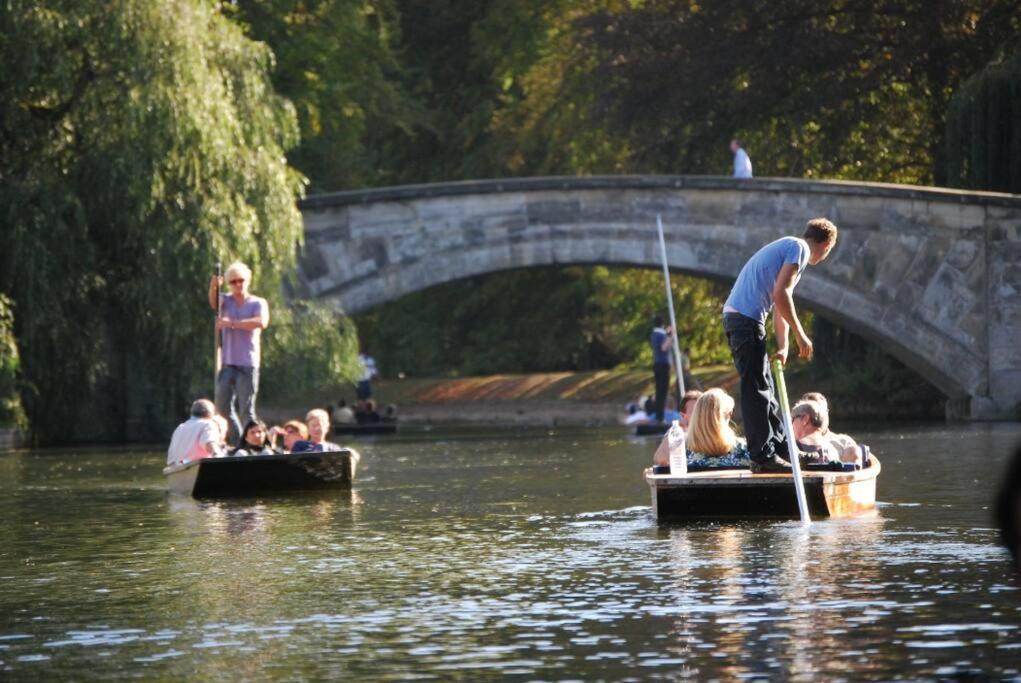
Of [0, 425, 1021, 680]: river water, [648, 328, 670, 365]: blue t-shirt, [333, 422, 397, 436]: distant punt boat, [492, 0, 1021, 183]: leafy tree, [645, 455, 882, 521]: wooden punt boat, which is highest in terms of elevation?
[492, 0, 1021, 183]: leafy tree

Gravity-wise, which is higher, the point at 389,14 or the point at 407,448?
the point at 389,14

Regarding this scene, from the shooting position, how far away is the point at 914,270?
27266 millimetres

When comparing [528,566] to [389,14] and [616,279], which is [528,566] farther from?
[389,14]

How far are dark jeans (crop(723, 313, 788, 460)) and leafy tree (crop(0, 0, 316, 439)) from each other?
12031 millimetres

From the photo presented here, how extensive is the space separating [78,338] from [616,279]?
14.4m

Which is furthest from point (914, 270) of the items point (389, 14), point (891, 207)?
point (389, 14)

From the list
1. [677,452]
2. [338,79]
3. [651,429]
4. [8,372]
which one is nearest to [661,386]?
[651,429]

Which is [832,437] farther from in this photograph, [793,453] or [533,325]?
[533,325]

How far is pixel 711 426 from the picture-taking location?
41.0ft

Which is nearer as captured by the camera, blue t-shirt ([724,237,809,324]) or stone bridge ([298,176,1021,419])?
blue t-shirt ([724,237,809,324])

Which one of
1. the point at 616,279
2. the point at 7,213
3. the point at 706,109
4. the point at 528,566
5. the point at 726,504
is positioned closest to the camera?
the point at 528,566

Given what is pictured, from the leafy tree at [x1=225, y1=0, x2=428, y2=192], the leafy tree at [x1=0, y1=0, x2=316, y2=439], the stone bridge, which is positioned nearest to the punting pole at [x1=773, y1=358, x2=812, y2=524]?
the leafy tree at [x1=0, y1=0, x2=316, y2=439]

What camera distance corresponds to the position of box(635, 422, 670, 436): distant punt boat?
86.1 ft

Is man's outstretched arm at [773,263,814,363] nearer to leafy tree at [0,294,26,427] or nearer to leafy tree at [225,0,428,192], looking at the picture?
leafy tree at [0,294,26,427]
